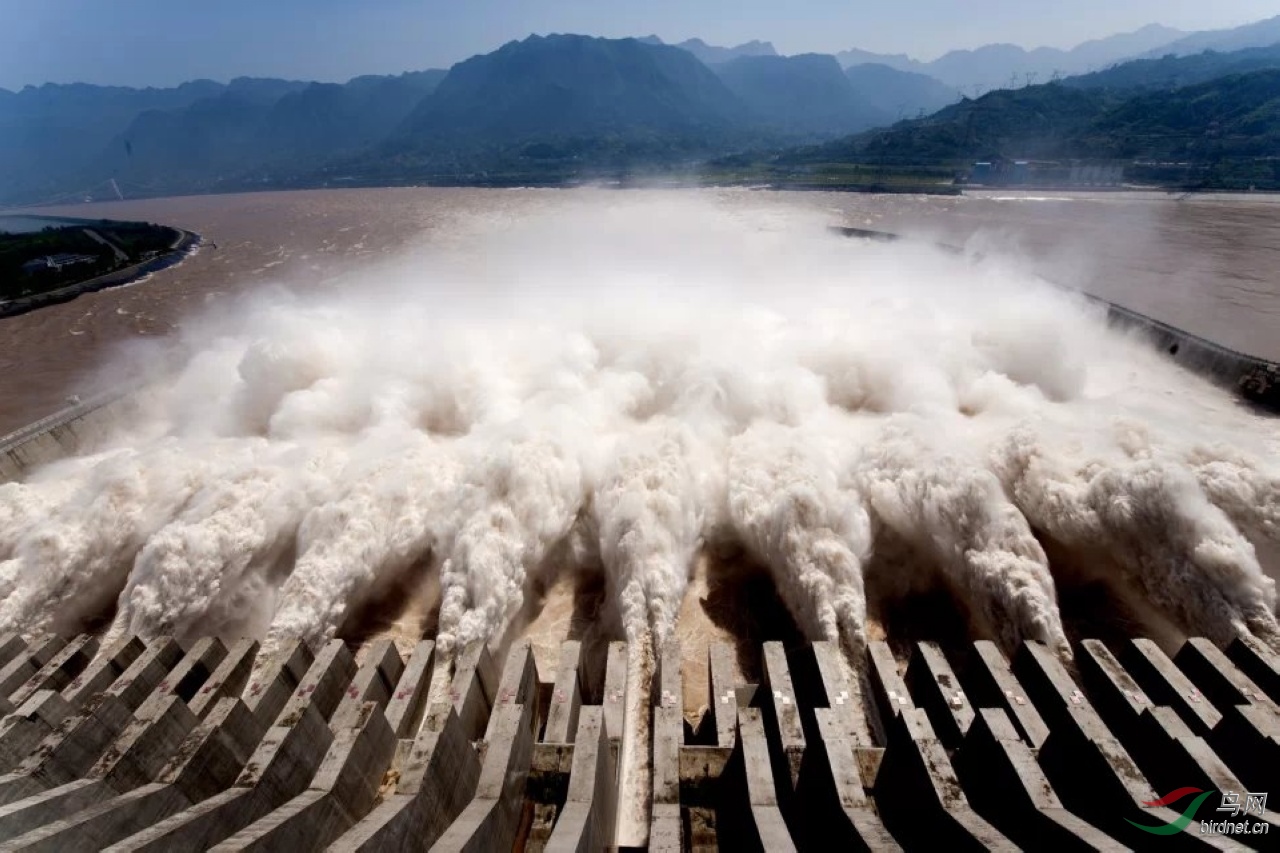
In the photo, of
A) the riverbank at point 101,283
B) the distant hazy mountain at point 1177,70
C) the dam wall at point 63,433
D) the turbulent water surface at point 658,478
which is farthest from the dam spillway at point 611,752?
the distant hazy mountain at point 1177,70

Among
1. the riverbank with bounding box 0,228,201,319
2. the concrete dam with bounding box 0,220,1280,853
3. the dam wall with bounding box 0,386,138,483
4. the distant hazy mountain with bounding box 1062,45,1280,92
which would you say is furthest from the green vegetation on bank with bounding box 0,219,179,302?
the distant hazy mountain with bounding box 1062,45,1280,92

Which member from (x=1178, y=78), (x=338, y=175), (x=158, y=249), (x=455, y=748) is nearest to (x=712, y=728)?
(x=455, y=748)

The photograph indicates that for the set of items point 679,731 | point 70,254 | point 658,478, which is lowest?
point 679,731

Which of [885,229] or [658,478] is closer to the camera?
[658,478]

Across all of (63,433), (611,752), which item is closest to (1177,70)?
(611,752)

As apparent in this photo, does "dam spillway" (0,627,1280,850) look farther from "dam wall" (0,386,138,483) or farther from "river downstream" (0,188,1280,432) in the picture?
"river downstream" (0,188,1280,432)

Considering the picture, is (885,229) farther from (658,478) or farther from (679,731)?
(679,731)
